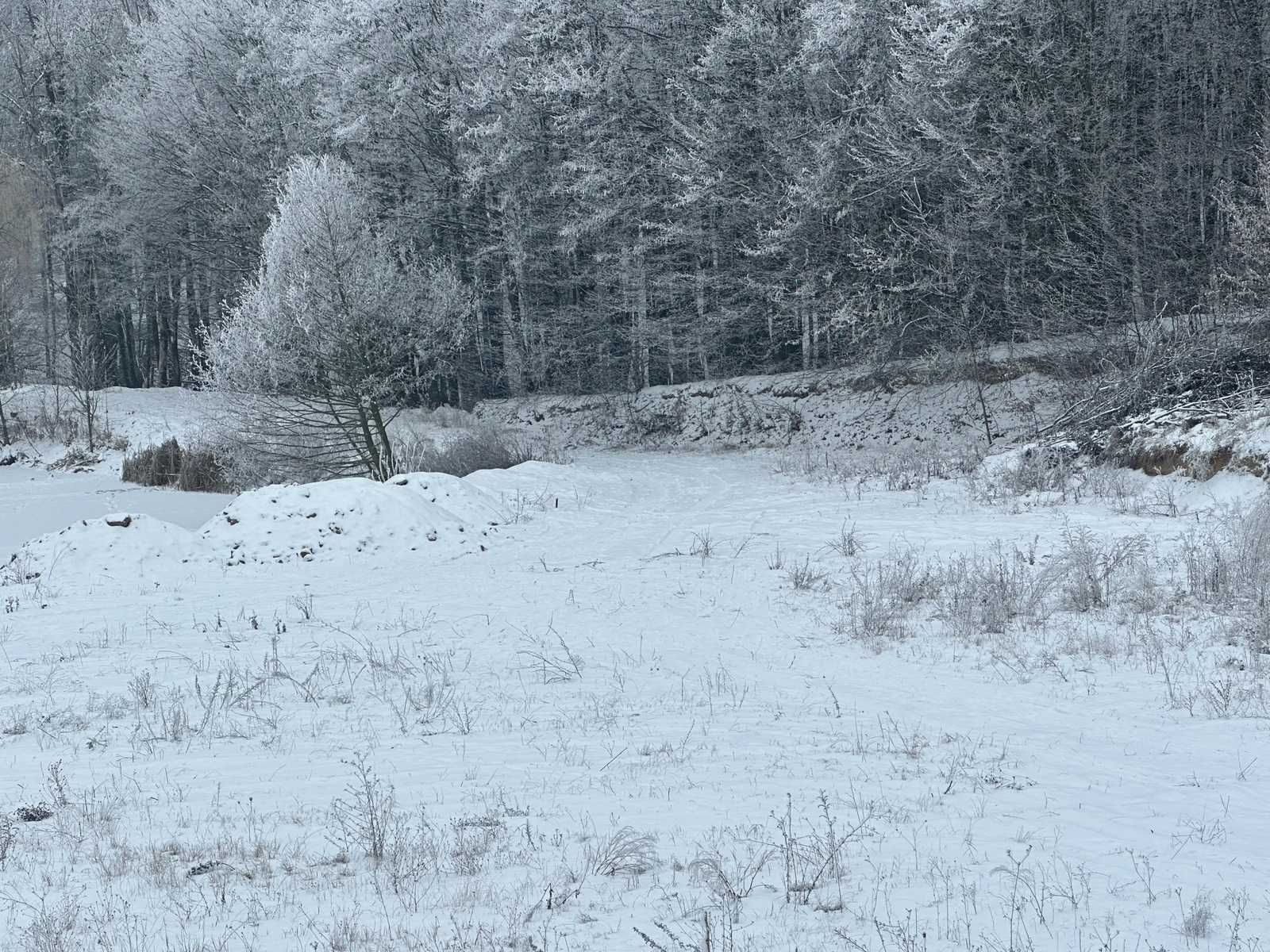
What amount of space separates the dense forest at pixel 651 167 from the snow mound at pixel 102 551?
894 centimetres

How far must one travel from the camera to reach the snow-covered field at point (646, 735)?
3746 millimetres

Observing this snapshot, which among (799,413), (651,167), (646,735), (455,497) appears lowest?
(646,735)

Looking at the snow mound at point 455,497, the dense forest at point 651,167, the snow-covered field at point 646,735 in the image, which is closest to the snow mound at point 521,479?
the snow mound at point 455,497

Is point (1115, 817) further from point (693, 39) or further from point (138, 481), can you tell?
point (693, 39)

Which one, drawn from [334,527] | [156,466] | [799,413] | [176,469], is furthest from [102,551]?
[799,413]

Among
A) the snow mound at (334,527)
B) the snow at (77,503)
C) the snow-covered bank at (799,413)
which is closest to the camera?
the snow mound at (334,527)

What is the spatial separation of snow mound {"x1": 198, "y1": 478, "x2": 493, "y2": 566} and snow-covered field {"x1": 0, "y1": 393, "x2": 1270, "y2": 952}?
0.06 metres

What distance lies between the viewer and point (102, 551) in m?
11.8

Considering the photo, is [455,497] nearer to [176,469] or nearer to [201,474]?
[201,474]

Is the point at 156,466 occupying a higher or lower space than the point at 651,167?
lower

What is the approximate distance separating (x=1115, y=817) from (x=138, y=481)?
76.9 feet

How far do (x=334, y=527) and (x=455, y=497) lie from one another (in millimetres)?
1802

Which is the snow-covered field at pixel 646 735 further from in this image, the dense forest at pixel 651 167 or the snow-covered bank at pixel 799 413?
the snow-covered bank at pixel 799 413

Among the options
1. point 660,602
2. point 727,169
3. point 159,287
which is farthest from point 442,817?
point 159,287
